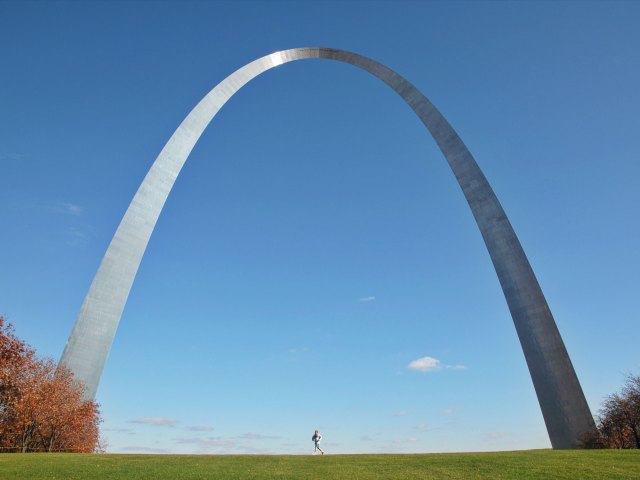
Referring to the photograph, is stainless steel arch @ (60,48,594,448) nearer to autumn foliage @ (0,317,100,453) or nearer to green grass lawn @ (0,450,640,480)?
autumn foliage @ (0,317,100,453)

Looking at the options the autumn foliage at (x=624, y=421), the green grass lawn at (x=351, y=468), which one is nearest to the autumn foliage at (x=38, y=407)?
the green grass lawn at (x=351, y=468)

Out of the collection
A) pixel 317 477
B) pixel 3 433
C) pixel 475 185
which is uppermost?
pixel 475 185

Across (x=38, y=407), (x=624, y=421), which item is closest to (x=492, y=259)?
(x=624, y=421)

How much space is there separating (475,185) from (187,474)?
23244 millimetres

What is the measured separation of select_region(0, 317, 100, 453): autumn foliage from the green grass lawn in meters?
7.76

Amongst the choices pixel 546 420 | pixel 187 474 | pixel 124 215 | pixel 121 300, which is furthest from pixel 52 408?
pixel 546 420

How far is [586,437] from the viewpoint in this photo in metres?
20.3

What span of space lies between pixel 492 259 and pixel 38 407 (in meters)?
25.5

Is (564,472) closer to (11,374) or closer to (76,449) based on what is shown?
(76,449)

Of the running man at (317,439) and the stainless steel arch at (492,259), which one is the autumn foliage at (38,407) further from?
the running man at (317,439)

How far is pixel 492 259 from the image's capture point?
26.0 meters

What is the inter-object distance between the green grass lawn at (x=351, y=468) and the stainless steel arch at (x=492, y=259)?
21.4 ft

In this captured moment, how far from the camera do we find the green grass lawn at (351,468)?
11.5 metres

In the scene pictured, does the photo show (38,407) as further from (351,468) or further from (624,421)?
(624,421)
